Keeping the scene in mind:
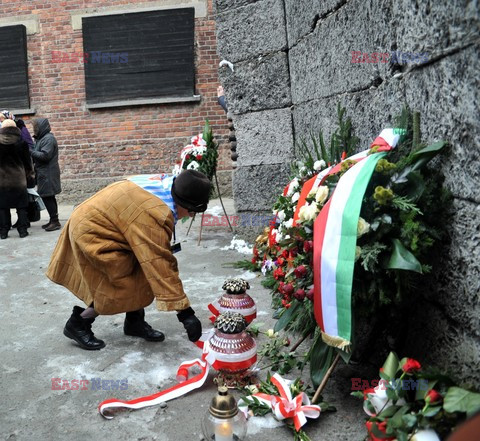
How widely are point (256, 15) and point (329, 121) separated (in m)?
1.98

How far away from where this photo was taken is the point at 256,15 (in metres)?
5.35

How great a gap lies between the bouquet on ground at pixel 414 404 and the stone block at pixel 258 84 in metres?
3.79

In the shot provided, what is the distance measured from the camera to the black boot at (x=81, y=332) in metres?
3.20

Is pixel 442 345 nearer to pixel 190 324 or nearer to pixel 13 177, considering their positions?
pixel 190 324

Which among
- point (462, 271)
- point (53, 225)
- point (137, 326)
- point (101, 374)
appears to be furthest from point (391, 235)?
point (53, 225)

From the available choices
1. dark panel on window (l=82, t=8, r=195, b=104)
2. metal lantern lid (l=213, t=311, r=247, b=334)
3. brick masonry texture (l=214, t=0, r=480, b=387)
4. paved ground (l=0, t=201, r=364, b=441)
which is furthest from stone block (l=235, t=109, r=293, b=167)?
dark panel on window (l=82, t=8, r=195, b=104)

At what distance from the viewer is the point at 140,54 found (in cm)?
945

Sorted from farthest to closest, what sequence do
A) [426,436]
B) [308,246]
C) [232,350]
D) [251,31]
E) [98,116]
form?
[98,116] → [251,31] → [232,350] → [308,246] → [426,436]

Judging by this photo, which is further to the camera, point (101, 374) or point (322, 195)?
point (101, 374)

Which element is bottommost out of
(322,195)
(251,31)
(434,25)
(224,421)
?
(224,421)

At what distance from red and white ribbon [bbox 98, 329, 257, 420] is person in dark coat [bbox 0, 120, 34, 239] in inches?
204

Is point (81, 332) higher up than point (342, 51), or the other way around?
point (342, 51)

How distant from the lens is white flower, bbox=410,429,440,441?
1714 mm

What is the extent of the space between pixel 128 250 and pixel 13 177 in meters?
4.67
